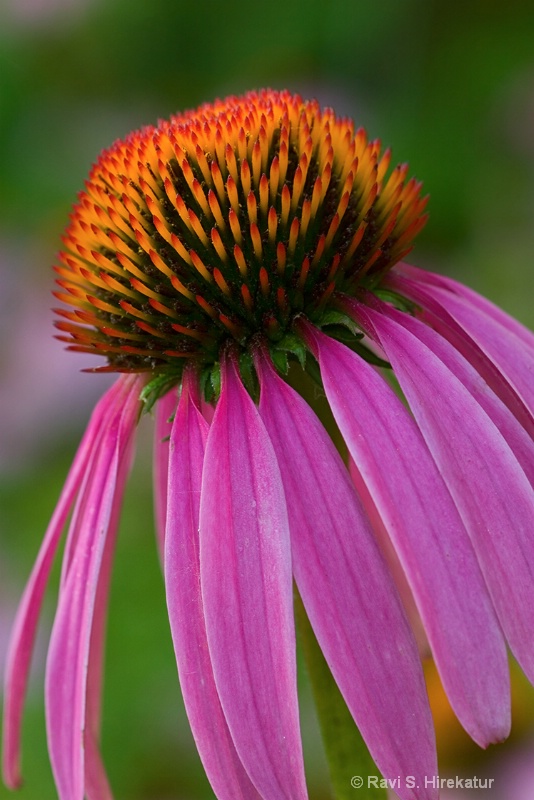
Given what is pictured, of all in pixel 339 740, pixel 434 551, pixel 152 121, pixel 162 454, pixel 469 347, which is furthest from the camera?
pixel 152 121

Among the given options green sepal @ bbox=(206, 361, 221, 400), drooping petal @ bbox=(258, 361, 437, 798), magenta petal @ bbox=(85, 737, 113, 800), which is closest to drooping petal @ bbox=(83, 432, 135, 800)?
magenta petal @ bbox=(85, 737, 113, 800)

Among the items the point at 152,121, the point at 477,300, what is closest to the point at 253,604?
the point at 477,300

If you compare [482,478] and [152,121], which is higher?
[152,121]

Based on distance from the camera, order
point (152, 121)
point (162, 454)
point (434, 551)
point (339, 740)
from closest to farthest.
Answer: point (434, 551)
point (339, 740)
point (162, 454)
point (152, 121)

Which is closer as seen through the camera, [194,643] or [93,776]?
[194,643]

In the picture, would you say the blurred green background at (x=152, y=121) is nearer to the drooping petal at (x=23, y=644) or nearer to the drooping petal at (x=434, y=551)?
the drooping petal at (x=23, y=644)

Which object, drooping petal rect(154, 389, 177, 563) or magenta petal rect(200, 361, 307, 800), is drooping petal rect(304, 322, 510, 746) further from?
drooping petal rect(154, 389, 177, 563)

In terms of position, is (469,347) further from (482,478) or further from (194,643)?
(194,643)

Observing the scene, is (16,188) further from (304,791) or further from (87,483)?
(304,791)

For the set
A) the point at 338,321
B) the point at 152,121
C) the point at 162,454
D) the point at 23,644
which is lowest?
the point at 23,644
